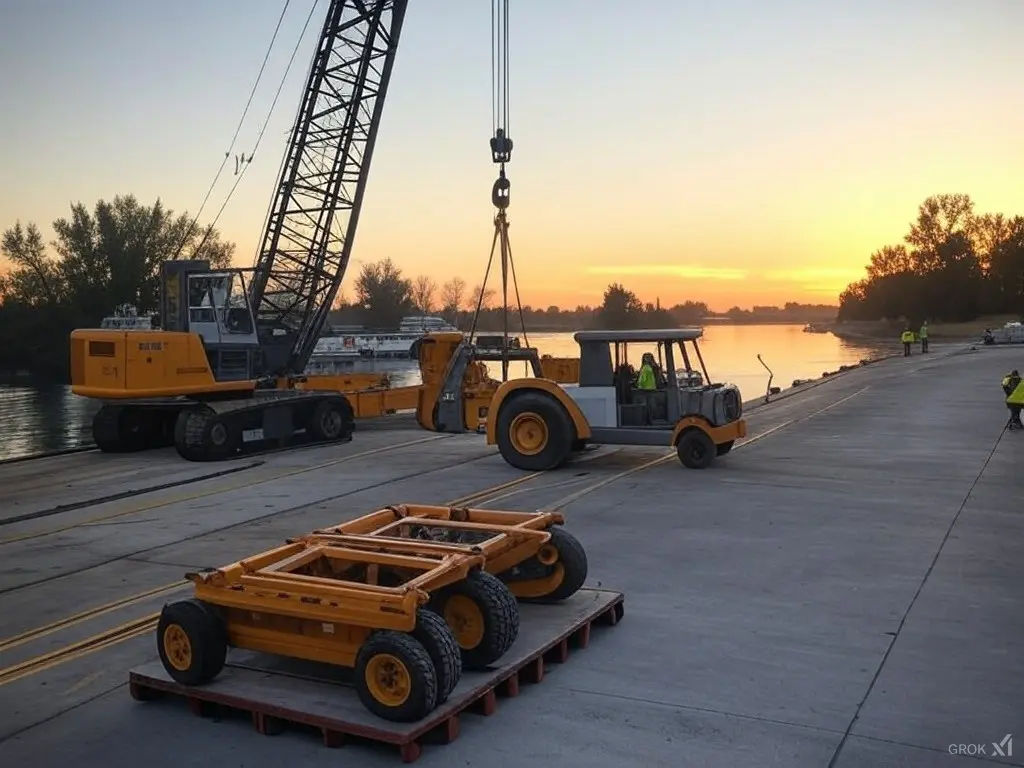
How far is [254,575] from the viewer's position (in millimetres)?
6449

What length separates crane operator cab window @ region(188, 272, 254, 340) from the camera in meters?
21.1

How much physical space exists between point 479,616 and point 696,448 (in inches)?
372

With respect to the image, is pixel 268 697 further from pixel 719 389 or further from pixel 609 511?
pixel 719 389

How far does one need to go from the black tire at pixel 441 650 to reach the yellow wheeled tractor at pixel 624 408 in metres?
9.70

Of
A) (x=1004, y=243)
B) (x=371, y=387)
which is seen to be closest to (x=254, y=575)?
(x=371, y=387)

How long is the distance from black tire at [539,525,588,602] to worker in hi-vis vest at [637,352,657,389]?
8090 mm

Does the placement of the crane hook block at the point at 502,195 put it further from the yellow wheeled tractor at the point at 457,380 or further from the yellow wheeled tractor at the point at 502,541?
the yellow wheeled tractor at the point at 502,541

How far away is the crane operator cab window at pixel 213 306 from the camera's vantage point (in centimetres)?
2114

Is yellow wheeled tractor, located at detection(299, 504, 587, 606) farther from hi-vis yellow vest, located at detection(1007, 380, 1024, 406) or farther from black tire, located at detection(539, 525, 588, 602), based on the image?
hi-vis yellow vest, located at detection(1007, 380, 1024, 406)

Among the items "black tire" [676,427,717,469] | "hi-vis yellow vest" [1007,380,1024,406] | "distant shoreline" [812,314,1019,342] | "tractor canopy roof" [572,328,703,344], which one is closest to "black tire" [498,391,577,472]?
"tractor canopy roof" [572,328,703,344]

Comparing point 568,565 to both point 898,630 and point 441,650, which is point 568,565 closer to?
point 441,650

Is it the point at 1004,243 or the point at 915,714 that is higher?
the point at 1004,243

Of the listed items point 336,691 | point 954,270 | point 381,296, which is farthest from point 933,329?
point 336,691

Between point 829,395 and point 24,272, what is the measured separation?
5899 cm
